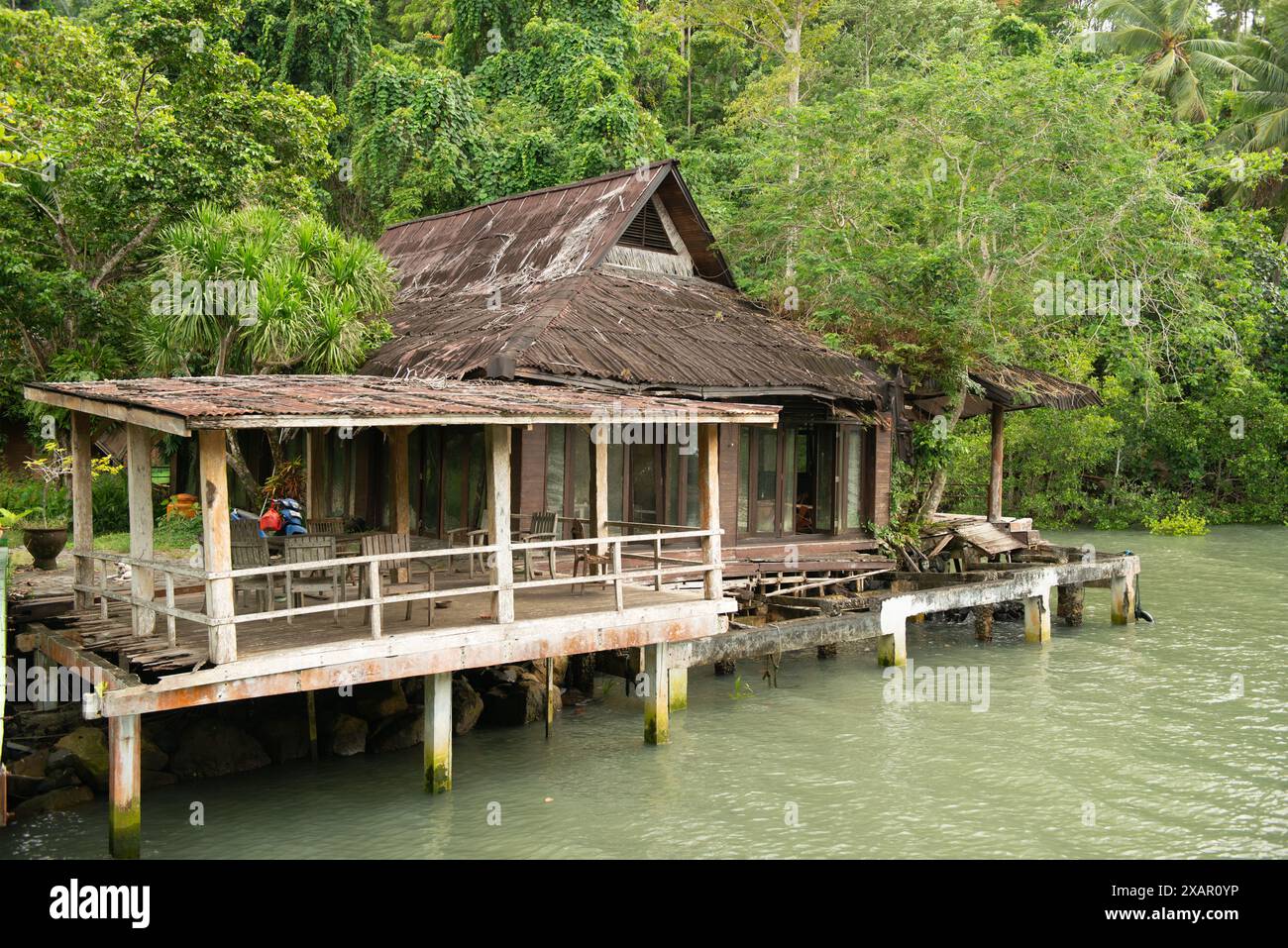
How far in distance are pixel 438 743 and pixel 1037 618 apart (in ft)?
40.8

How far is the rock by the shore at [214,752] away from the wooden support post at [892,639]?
9038 mm

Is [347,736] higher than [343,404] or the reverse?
the reverse

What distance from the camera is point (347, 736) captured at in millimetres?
13898

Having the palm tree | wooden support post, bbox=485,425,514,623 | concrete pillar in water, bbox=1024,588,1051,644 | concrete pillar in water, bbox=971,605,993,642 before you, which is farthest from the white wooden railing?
the palm tree

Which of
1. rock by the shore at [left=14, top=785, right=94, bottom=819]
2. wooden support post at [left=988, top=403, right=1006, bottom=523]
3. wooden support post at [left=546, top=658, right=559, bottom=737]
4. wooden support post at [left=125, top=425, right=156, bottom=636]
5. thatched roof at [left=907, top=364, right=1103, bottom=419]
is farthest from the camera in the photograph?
wooden support post at [left=988, top=403, right=1006, bottom=523]

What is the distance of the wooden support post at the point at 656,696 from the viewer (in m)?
13.9

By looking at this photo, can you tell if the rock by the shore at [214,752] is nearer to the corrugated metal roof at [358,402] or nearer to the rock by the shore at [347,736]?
the rock by the shore at [347,736]

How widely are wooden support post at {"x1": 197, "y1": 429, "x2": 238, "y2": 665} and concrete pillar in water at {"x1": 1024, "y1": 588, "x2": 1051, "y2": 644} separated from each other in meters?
14.7

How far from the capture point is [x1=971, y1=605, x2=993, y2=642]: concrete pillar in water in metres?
20.8

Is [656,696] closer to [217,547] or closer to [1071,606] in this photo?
[217,547]

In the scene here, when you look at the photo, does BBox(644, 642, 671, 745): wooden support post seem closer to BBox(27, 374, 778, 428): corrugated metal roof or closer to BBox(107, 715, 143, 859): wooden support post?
BBox(27, 374, 778, 428): corrugated metal roof

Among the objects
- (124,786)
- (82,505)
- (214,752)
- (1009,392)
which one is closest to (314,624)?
(214,752)

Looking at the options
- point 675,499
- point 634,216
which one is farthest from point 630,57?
point 675,499

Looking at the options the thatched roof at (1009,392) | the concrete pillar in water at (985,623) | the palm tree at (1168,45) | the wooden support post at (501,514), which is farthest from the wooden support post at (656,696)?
the palm tree at (1168,45)
